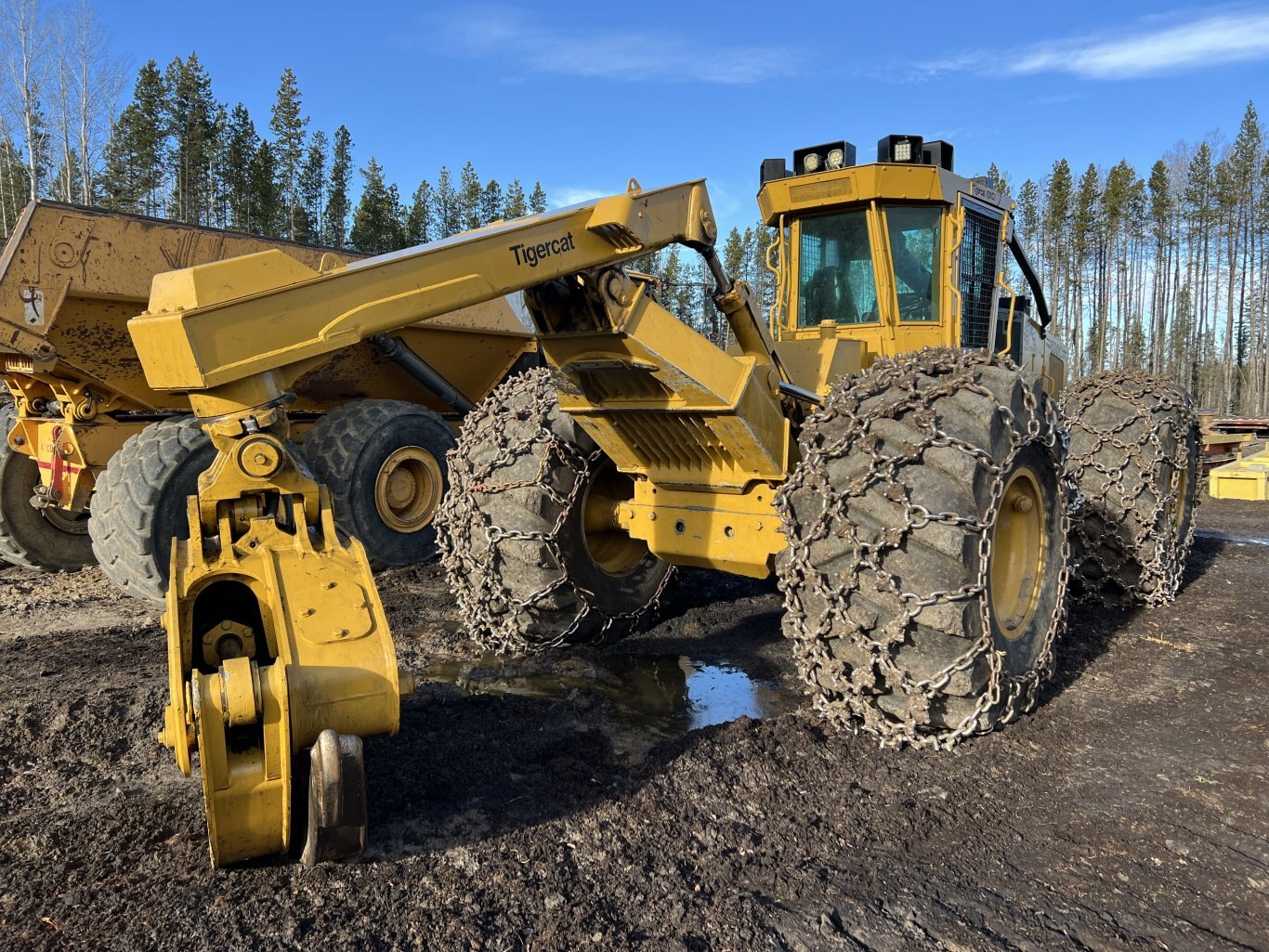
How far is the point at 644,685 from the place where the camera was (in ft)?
14.4

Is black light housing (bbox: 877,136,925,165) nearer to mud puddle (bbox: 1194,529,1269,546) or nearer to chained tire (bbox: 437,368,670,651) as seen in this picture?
chained tire (bbox: 437,368,670,651)

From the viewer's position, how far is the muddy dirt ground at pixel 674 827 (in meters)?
2.26

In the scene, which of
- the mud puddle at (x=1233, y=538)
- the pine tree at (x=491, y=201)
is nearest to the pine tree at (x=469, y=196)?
the pine tree at (x=491, y=201)

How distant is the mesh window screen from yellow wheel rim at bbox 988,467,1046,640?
1469 mm

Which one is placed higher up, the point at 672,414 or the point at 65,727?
the point at 672,414

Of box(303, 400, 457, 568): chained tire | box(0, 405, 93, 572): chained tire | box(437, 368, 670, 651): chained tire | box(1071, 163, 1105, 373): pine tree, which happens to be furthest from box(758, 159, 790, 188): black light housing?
box(1071, 163, 1105, 373): pine tree

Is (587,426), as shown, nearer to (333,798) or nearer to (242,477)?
(242,477)

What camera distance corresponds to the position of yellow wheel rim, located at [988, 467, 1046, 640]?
3.75 m

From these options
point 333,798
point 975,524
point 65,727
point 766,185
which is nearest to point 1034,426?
point 975,524

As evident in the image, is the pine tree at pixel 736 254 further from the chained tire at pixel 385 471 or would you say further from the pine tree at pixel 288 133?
the chained tire at pixel 385 471

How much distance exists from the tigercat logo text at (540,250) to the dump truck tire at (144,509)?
3.52 metres

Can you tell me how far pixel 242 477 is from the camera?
261cm

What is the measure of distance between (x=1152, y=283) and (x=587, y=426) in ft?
170

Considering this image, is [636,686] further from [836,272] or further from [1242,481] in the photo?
[1242,481]
